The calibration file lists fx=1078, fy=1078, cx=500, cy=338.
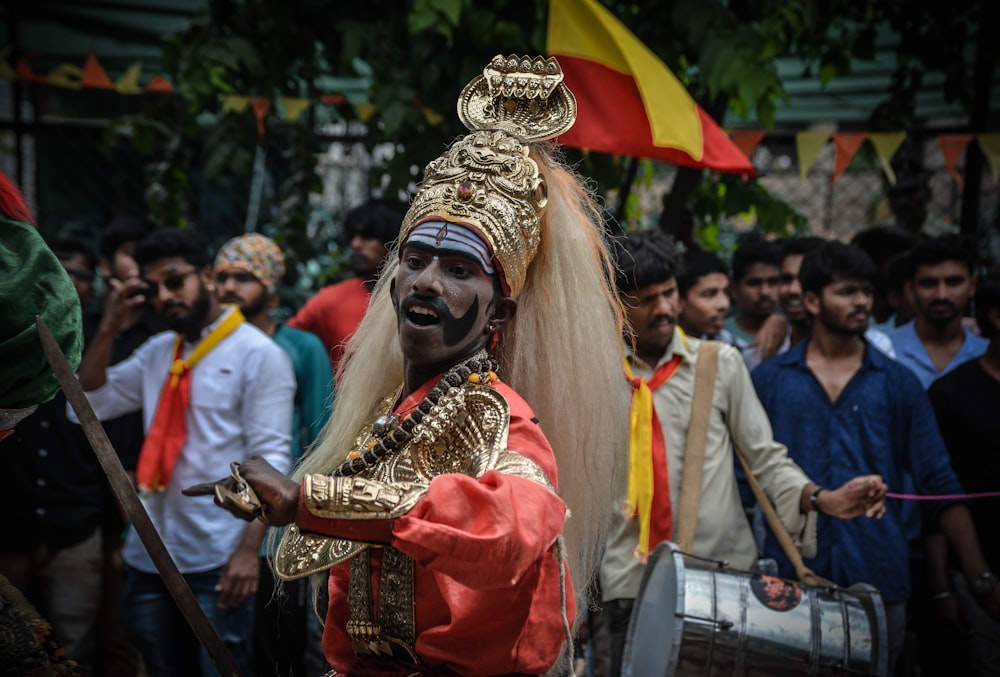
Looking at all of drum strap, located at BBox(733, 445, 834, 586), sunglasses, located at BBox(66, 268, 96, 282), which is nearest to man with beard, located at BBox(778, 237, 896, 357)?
drum strap, located at BBox(733, 445, 834, 586)

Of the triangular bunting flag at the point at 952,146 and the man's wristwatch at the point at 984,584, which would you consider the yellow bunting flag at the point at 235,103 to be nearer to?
the triangular bunting flag at the point at 952,146

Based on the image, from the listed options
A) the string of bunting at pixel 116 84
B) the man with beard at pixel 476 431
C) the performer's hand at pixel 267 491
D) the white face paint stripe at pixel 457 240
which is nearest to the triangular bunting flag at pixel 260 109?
the string of bunting at pixel 116 84

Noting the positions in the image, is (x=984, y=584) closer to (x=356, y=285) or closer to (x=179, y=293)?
(x=356, y=285)

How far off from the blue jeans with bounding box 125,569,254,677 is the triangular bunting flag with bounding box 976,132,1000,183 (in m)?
4.81

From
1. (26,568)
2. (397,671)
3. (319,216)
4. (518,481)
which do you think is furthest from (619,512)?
(319,216)

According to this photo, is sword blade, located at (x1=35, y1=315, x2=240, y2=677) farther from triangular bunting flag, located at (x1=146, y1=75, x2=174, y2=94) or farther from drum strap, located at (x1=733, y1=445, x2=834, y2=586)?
triangular bunting flag, located at (x1=146, y1=75, x2=174, y2=94)

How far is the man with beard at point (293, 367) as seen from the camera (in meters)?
5.01

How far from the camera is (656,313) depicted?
4.40m

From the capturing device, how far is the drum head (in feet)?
12.5

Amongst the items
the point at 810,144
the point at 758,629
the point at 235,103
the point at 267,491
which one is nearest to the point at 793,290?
the point at 810,144

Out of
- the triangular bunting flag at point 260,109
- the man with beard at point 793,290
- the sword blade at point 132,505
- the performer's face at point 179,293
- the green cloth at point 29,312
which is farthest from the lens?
the triangular bunting flag at point 260,109

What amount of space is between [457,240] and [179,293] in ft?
7.95

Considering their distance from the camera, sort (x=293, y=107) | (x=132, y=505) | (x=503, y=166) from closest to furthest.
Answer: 1. (x=132, y=505)
2. (x=503, y=166)
3. (x=293, y=107)

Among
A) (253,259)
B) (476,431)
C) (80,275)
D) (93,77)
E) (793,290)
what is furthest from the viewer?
(93,77)
